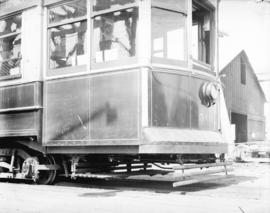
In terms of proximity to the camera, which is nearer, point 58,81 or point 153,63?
point 153,63

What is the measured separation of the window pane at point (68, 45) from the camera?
Answer: 706 cm

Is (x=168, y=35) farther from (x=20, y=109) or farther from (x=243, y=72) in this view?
(x=243, y=72)

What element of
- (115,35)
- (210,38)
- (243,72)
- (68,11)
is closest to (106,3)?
(115,35)

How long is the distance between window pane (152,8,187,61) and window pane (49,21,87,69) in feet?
3.56

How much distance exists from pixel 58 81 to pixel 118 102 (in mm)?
1243

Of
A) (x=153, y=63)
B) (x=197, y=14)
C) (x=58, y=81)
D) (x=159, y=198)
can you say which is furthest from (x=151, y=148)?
(x=197, y=14)

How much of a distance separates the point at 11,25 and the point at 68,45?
4.21ft

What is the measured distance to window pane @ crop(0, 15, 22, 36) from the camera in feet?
25.4

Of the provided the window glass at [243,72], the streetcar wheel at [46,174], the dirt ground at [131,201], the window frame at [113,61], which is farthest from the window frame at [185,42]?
the window glass at [243,72]

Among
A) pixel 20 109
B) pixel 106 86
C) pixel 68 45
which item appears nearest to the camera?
pixel 106 86

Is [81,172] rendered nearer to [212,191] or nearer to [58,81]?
[58,81]

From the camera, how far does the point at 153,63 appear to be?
6496 mm

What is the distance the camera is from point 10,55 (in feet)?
25.9

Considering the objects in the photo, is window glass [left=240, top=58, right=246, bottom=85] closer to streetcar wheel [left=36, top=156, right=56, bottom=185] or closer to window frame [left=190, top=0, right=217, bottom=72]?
window frame [left=190, top=0, right=217, bottom=72]
